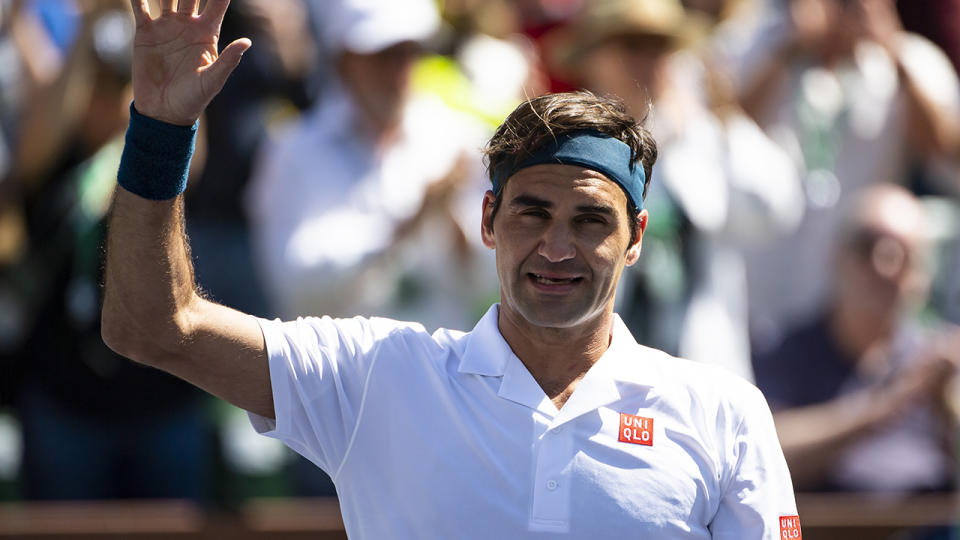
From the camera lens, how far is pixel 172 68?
2.74 m

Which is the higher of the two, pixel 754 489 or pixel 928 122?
pixel 754 489

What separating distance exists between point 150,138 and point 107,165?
284 centimetres

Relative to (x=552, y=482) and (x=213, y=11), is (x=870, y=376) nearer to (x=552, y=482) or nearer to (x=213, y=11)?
(x=552, y=482)

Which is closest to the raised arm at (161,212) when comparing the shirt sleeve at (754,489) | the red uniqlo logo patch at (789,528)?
the shirt sleeve at (754,489)

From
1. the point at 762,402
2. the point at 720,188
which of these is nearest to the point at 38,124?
the point at 720,188

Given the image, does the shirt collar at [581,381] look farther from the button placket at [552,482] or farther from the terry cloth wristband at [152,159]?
the terry cloth wristband at [152,159]

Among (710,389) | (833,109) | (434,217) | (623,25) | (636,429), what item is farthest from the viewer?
(833,109)

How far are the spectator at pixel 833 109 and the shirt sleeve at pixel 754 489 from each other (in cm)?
302

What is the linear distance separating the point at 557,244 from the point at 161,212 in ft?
2.74

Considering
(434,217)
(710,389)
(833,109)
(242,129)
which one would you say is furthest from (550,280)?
(833,109)

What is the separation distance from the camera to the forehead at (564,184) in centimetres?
303

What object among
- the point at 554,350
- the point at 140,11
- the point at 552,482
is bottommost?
the point at 552,482

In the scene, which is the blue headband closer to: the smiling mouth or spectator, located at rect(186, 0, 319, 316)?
the smiling mouth

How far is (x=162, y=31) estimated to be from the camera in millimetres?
2760
